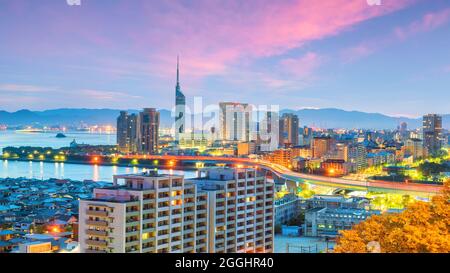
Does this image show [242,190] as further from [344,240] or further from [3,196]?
[3,196]

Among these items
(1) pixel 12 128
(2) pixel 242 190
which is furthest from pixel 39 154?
(2) pixel 242 190

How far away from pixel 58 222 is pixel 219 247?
2.33 m

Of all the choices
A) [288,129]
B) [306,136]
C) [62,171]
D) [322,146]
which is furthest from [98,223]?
[306,136]

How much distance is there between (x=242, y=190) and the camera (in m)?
4.68

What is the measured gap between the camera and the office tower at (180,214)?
342 centimetres

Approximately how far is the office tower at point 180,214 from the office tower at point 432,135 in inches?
545

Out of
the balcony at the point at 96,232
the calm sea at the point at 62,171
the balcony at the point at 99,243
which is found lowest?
the calm sea at the point at 62,171

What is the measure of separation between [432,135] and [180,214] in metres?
15.1

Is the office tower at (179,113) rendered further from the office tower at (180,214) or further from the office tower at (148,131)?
the office tower at (180,214)

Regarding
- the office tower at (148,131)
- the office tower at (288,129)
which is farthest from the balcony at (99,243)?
the office tower at (148,131)
